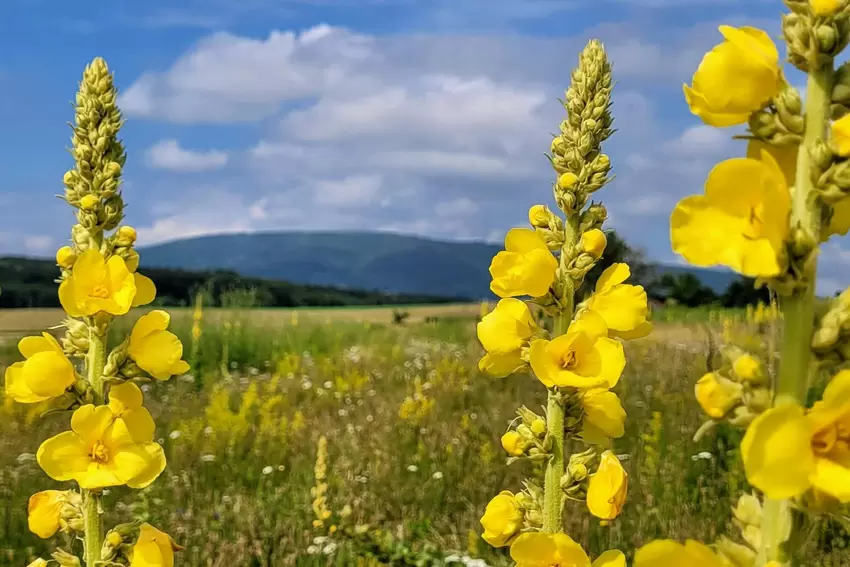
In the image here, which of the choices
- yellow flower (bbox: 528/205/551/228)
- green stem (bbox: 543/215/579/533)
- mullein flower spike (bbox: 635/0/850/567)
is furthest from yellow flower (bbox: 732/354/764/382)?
yellow flower (bbox: 528/205/551/228)

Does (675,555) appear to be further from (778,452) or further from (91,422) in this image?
(91,422)

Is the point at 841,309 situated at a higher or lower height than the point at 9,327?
higher

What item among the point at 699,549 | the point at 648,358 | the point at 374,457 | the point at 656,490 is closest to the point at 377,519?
the point at 374,457

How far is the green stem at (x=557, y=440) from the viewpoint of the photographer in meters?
2.06

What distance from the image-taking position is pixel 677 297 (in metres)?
26.0

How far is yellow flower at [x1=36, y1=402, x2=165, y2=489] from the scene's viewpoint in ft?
7.55

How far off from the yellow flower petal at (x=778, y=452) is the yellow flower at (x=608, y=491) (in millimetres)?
899

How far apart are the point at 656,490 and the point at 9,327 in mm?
10894

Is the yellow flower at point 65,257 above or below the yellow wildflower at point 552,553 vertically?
above

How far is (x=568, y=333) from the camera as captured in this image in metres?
2.08

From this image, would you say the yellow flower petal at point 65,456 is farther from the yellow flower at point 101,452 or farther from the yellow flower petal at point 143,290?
the yellow flower petal at point 143,290

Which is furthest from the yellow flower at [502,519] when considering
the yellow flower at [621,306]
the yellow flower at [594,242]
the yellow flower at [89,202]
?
the yellow flower at [89,202]

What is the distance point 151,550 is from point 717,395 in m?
1.68

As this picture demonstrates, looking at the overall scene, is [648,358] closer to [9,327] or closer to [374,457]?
[374,457]
